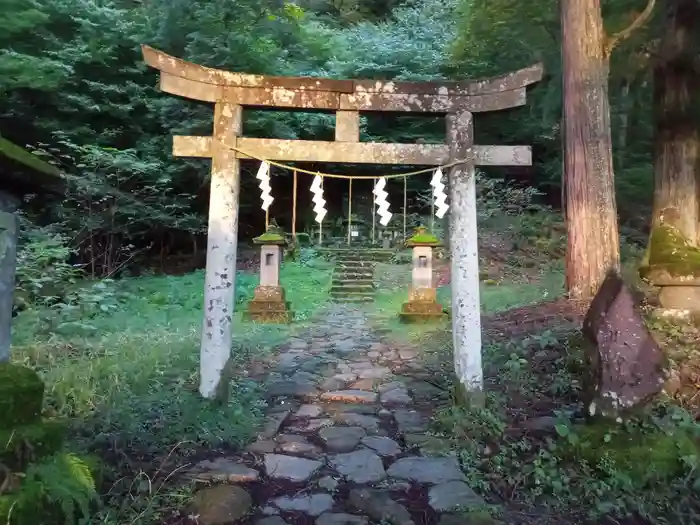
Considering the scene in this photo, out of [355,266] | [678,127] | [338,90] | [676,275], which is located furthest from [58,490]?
[355,266]

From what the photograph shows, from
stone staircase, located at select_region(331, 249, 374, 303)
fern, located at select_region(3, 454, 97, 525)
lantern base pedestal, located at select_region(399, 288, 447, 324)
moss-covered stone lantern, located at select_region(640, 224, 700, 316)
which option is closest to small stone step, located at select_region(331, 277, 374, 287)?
stone staircase, located at select_region(331, 249, 374, 303)

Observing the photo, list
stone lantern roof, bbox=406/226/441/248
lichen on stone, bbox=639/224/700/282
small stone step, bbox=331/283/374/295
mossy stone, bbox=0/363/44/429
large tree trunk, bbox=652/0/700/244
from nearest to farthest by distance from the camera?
mossy stone, bbox=0/363/44/429, lichen on stone, bbox=639/224/700/282, large tree trunk, bbox=652/0/700/244, stone lantern roof, bbox=406/226/441/248, small stone step, bbox=331/283/374/295

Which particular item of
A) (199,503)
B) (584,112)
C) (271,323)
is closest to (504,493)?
(199,503)

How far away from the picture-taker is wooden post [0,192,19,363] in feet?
9.09

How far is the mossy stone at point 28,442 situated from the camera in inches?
98.3

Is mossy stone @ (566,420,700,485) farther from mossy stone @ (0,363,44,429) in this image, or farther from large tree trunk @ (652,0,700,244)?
large tree trunk @ (652,0,700,244)

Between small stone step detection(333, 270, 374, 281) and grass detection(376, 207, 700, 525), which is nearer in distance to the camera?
grass detection(376, 207, 700, 525)

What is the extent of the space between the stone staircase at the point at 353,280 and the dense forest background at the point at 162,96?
436 cm

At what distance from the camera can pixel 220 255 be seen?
4.77 meters

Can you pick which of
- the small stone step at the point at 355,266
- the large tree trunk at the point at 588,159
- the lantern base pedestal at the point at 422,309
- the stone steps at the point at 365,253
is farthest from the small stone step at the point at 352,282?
the large tree trunk at the point at 588,159

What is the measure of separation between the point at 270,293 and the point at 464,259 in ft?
20.3

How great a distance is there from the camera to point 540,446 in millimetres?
4023

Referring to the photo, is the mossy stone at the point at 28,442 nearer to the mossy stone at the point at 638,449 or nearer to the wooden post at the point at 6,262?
the wooden post at the point at 6,262

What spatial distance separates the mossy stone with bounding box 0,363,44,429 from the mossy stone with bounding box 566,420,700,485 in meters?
3.50
